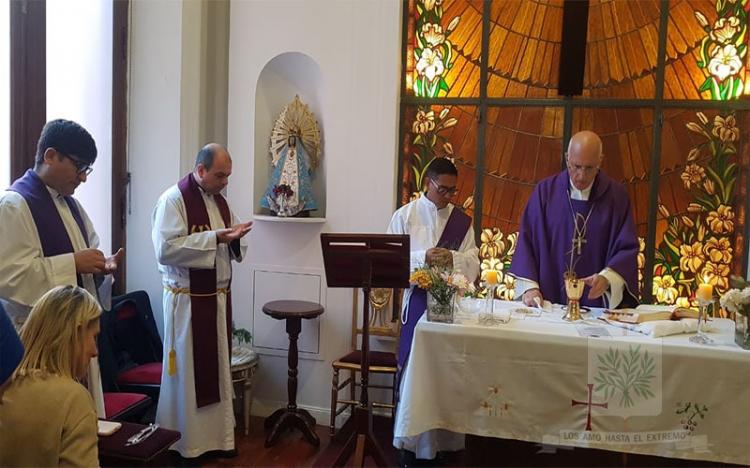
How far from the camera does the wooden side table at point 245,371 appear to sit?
4.39 meters

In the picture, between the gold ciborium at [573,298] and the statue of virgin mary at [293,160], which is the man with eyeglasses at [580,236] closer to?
the gold ciborium at [573,298]

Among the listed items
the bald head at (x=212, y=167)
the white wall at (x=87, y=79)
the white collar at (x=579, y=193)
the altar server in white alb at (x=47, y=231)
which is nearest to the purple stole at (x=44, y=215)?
the altar server in white alb at (x=47, y=231)

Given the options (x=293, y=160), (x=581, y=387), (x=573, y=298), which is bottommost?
(x=581, y=387)

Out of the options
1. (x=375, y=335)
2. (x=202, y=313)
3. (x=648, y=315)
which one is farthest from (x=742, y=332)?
(x=202, y=313)

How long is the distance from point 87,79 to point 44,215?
2029 millimetres

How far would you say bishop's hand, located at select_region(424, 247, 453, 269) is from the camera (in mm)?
3650

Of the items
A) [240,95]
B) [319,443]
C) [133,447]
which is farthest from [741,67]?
[133,447]

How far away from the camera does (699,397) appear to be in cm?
283

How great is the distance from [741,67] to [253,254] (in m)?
3.87

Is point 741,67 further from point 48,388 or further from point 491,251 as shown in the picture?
point 48,388

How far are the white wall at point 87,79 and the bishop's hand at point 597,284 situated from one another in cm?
347

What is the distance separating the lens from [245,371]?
14.7 feet

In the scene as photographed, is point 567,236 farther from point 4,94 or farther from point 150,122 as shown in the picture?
point 4,94

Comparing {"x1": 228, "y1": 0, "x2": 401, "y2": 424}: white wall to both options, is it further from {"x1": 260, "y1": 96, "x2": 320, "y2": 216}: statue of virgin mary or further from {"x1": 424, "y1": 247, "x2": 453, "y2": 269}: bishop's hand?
{"x1": 424, "y1": 247, "x2": 453, "y2": 269}: bishop's hand
